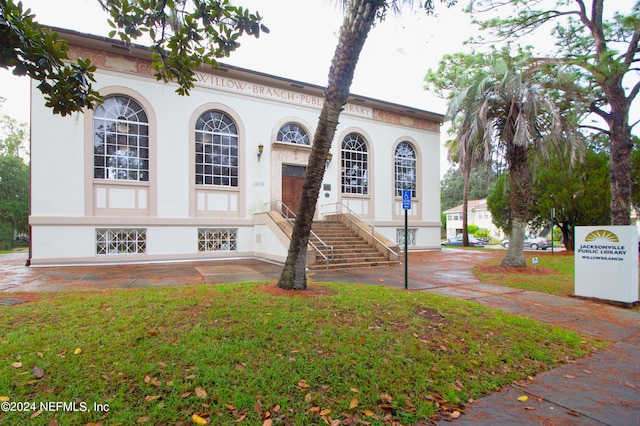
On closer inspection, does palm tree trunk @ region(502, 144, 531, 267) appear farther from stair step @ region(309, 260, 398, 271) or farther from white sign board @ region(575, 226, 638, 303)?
stair step @ region(309, 260, 398, 271)

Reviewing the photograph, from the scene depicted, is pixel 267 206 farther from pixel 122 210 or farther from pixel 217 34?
pixel 217 34

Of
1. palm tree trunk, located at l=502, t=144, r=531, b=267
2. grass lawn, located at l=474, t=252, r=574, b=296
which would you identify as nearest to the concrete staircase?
grass lawn, located at l=474, t=252, r=574, b=296

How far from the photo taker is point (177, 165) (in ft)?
44.1

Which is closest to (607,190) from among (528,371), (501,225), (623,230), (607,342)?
(501,225)

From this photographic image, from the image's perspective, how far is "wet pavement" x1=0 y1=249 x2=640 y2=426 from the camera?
3.16m

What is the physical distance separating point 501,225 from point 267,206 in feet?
51.3

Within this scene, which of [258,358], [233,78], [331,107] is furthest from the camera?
[233,78]

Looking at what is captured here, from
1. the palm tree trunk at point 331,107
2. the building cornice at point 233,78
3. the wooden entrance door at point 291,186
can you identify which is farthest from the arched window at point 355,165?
the palm tree trunk at point 331,107

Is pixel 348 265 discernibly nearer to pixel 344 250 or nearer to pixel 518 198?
pixel 344 250

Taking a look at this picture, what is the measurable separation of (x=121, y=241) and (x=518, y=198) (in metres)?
14.0

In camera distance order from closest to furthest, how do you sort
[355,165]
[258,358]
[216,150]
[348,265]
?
1. [258,358]
2. [348,265]
3. [216,150]
4. [355,165]

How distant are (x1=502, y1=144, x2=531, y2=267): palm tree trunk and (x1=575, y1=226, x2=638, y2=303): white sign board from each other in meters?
3.56

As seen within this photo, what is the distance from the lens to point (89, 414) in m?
2.73

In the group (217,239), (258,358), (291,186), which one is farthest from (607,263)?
(217,239)
